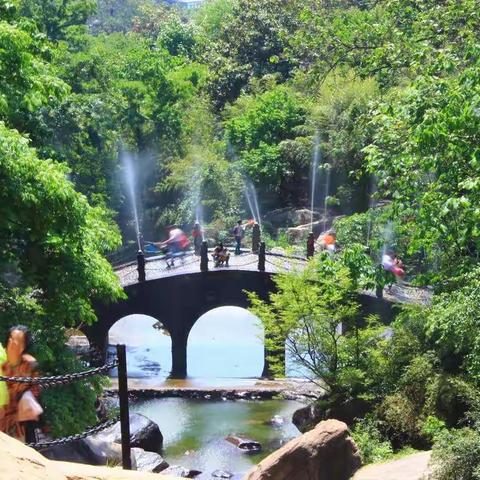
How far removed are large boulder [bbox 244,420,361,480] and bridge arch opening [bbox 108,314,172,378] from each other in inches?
686

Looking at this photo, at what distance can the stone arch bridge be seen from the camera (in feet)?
91.8

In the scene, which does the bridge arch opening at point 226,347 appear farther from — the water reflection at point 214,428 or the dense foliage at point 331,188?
the dense foliage at point 331,188

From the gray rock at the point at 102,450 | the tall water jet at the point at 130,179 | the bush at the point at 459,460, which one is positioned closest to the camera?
the bush at the point at 459,460

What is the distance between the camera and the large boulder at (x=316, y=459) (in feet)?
38.2

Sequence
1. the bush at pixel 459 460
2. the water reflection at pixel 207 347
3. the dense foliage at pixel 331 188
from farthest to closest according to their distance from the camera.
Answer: the water reflection at pixel 207 347 < the dense foliage at pixel 331 188 < the bush at pixel 459 460

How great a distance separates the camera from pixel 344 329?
20.5 metres

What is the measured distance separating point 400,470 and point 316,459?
1.60 m

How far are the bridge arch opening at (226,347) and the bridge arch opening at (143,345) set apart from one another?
3.49 feet

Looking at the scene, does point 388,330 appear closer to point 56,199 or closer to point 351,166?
point 56,199

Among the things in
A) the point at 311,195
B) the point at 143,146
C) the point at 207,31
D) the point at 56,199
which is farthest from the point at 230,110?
the point at 56,199

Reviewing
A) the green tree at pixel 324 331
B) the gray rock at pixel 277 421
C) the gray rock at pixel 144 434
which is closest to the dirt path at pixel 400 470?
the green tree at pixel 324 331

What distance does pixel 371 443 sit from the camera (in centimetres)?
Result: 1598

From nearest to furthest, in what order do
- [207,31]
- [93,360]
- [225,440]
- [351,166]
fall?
[225,440]
[93,360]
[351,166]
[207,31]

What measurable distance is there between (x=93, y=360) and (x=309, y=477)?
14.0 meters
